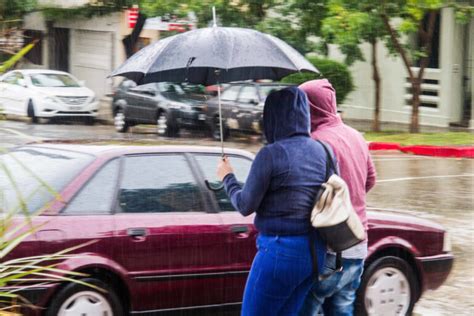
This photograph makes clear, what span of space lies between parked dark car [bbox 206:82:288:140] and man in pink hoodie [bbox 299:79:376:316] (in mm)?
16352

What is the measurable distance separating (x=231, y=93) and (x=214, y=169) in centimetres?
1597

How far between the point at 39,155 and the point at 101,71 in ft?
100

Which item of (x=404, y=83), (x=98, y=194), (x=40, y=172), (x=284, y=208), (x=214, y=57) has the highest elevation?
(x=214, y=57)

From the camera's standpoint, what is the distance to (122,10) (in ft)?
104

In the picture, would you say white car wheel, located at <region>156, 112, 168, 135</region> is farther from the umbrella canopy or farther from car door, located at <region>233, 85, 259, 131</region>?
the umbrella canopy

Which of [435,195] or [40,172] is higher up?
[40,172]

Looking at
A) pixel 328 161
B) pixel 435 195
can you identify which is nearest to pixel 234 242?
pixel 328 161

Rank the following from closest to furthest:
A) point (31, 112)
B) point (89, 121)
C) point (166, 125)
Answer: point (166, 125)
point (31, 112)
point (89, 121)

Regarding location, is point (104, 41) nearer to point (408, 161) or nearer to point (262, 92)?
point (262, 92)

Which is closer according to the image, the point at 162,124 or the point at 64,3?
the point at 162,124

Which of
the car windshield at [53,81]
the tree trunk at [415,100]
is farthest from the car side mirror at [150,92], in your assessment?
the tree trunk at [415,100]

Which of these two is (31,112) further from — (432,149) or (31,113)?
(432,149)

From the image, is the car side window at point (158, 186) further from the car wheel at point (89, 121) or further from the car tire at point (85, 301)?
the car wheel at point (89, 121)

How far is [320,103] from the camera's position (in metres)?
5.03
